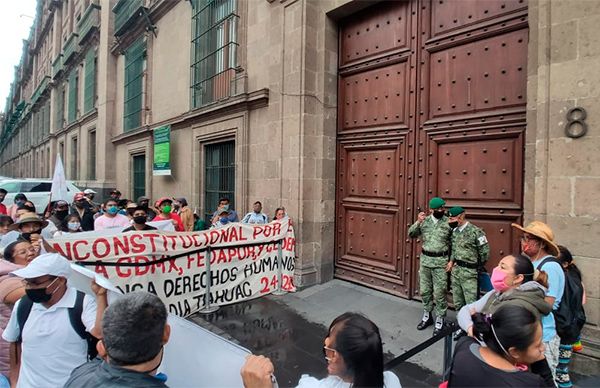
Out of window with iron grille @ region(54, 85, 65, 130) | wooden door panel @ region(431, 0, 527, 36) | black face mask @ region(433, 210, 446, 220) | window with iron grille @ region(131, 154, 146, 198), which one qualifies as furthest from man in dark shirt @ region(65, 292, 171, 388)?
window with iron grille @ region(54, 85, 65, 130)

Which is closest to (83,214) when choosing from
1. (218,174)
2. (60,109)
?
(218,174)

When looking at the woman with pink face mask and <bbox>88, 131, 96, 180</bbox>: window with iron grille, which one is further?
<bbox>88, 131, 96, 180</bbox>: window with iron grille

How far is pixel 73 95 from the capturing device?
22.6 m

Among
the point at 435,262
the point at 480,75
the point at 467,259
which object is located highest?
the point at 480,75

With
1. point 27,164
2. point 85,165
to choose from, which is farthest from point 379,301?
point 27,164

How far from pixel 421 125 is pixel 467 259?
2.34 metres

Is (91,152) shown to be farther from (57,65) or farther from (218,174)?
(218,174)

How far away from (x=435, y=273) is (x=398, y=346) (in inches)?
42.9

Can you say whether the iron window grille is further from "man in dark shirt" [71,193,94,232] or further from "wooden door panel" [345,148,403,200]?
"wooden door panel" [345,148,403,200]

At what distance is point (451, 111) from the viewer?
17.1 feet

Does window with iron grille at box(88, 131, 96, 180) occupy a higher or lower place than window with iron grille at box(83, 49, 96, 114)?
lower

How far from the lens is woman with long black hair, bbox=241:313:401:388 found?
138cm

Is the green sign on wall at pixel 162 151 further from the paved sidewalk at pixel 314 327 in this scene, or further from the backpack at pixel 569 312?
the backpack at pixel 569 312

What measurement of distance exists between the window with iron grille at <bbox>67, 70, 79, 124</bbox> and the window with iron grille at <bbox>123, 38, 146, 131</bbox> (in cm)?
920
